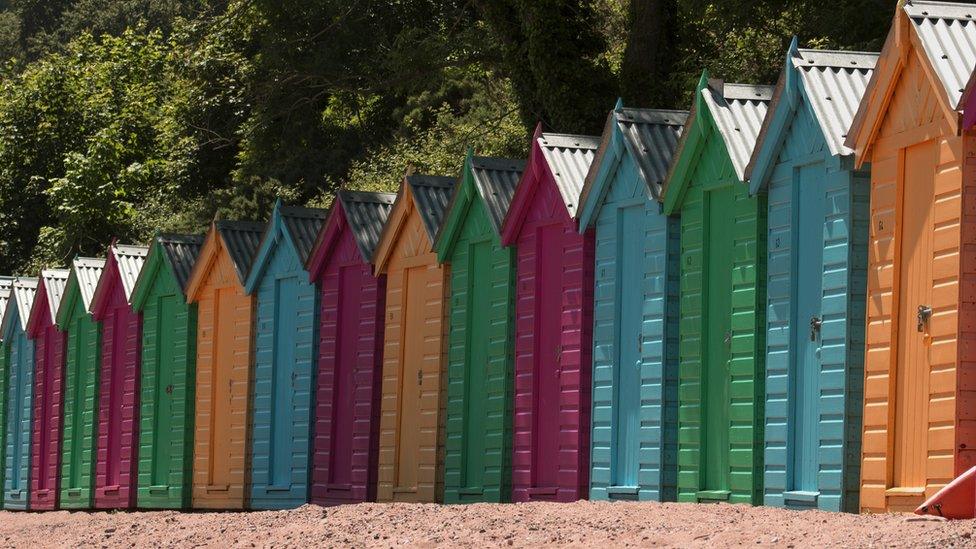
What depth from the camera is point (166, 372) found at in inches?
923

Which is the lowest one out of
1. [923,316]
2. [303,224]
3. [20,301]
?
[923,316]

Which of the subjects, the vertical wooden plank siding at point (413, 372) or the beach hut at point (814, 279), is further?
the vertical wooden plank siding at point (413, 372)

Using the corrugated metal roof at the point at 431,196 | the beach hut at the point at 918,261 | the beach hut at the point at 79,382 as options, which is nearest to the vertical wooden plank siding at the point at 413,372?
the corrugated metal roof at the point at 431,196

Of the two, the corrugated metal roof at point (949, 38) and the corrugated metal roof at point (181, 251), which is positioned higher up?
the corrugated metal roof at point (181, 251)

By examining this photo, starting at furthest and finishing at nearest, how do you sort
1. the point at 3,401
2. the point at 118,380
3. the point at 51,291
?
the point at 3,401 < the point at 51,291 < the point at 118,380

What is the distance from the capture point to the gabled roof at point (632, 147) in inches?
580

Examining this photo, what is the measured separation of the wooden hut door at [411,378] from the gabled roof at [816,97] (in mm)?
5660

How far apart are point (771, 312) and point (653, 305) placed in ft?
5.32

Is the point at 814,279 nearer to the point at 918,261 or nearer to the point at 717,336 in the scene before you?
the point at 918,261

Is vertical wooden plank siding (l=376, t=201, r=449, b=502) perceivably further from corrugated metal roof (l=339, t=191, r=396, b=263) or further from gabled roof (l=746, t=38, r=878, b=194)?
gabled roof (l=746, t=38, r=878, b=194)

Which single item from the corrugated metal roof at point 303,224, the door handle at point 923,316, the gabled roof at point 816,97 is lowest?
the door handle at point 923,316

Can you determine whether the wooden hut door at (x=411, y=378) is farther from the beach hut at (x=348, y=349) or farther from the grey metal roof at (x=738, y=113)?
the grey metal roof at (x=738, y=113)

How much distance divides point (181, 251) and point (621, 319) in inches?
396

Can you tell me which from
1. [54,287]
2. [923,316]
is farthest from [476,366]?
[54,287]
